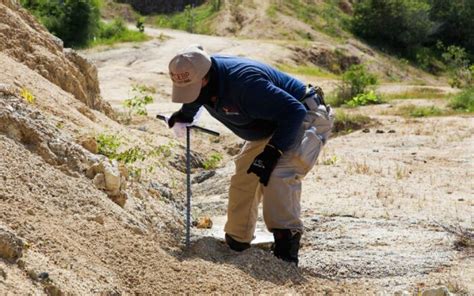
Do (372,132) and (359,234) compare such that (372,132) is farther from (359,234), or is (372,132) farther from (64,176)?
(64,176)

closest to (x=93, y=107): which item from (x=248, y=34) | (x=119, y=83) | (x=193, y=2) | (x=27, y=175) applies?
(x=27, y=175)

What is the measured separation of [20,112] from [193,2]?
38607 mm

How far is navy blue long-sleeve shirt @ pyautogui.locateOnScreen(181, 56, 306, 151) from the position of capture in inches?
164

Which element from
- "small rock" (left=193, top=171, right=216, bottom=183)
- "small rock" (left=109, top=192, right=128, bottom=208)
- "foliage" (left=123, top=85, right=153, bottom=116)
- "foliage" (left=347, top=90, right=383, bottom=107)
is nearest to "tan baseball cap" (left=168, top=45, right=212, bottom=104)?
"small rock" (left=109, top=192, right=128, bottom=208)

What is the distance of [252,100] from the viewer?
4176 millimetres

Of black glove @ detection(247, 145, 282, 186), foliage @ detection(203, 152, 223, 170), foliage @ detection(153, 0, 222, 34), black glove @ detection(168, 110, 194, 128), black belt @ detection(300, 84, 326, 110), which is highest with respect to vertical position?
black belt @ detection(300, 84, 326, 110)

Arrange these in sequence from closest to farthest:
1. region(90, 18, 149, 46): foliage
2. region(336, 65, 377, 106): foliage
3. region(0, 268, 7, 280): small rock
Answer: region(0, 268, 7, 280): small rock < region(336, 65, 377, 106): foliage < region(90, 18, 149, 46): foliage

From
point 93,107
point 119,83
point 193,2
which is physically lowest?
point 193,2

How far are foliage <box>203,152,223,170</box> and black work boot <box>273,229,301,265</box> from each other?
149 inches

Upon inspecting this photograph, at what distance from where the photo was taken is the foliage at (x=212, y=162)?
843cm

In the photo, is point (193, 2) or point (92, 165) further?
point (193, 2)

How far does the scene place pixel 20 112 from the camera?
4.79 meters

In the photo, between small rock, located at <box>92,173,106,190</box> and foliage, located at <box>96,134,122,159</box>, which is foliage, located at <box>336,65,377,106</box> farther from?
small rock, located at <box>92,173,106,190</box>

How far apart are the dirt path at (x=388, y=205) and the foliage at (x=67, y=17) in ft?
49.6
